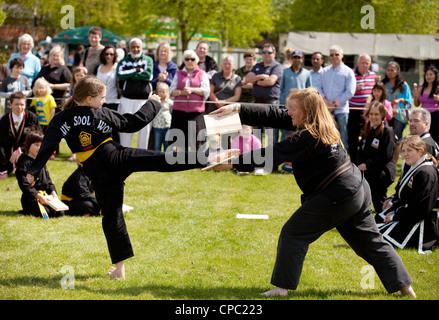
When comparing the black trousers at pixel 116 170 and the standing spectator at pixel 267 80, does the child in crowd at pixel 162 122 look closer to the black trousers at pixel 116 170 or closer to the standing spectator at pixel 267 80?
the standing spectator at pixel 267 80

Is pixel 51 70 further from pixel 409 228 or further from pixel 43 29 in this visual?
pixel 43 29

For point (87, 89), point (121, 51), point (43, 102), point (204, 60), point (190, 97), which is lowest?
point (43, 102)

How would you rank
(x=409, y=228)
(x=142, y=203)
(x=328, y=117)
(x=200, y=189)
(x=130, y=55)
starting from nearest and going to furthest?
(x=328, y=117)
(x=409, y=228)
(x=142, y=203)
(x=200, y=189)
(x=130, y=55)

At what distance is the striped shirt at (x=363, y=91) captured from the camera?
36.9 ft

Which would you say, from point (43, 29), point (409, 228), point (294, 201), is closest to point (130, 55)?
point (294, 201)

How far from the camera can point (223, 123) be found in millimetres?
4863

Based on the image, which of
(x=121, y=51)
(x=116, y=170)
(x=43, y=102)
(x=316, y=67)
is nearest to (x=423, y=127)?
(x=316, y=67)

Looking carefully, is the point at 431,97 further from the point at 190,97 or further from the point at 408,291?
the point at 408,291

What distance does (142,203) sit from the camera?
823 centimetres

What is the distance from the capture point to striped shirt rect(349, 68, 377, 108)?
11.2m

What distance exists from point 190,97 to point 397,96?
4.50 meters

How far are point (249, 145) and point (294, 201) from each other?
2.36m

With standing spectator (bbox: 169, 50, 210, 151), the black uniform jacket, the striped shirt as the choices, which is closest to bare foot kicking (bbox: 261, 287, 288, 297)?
the black uniform jacket

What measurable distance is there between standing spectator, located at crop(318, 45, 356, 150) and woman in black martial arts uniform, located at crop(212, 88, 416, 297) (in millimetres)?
6150
